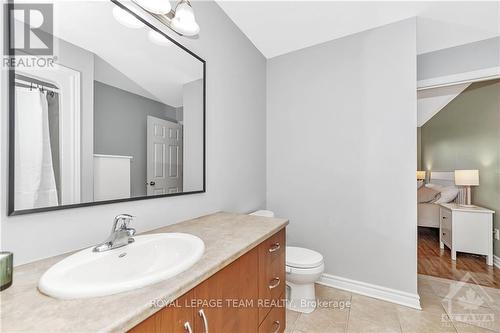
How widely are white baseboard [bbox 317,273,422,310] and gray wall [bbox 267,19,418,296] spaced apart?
1.4 inches

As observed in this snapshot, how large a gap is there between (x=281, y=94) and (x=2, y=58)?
2.21 metres

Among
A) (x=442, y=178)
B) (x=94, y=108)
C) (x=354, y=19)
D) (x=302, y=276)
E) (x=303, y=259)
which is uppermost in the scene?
(x=354, y=19)

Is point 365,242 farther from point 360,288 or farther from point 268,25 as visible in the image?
point 268,25

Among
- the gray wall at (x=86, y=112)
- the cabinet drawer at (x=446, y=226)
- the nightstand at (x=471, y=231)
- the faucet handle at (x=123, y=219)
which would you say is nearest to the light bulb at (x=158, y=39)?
the gray wall at (x=86, y=112)

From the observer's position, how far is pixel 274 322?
4.54 feet

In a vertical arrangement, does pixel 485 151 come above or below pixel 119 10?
below

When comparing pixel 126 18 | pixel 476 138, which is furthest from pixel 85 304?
pixel 476 138

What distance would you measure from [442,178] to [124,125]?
219 inches

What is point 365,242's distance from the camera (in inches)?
84.1

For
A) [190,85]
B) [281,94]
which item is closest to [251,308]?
[190,85]

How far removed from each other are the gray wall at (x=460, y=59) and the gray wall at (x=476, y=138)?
101 centimetres

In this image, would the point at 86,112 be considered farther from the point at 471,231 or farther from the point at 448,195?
the point at 448,195

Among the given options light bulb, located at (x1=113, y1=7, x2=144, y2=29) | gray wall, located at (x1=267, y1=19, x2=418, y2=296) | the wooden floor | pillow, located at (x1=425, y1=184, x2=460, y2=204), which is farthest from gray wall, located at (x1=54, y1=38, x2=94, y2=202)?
pillow, located at (x1=425, y1=184, x2=460, y2=204)

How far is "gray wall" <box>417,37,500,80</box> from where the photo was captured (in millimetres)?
2113
